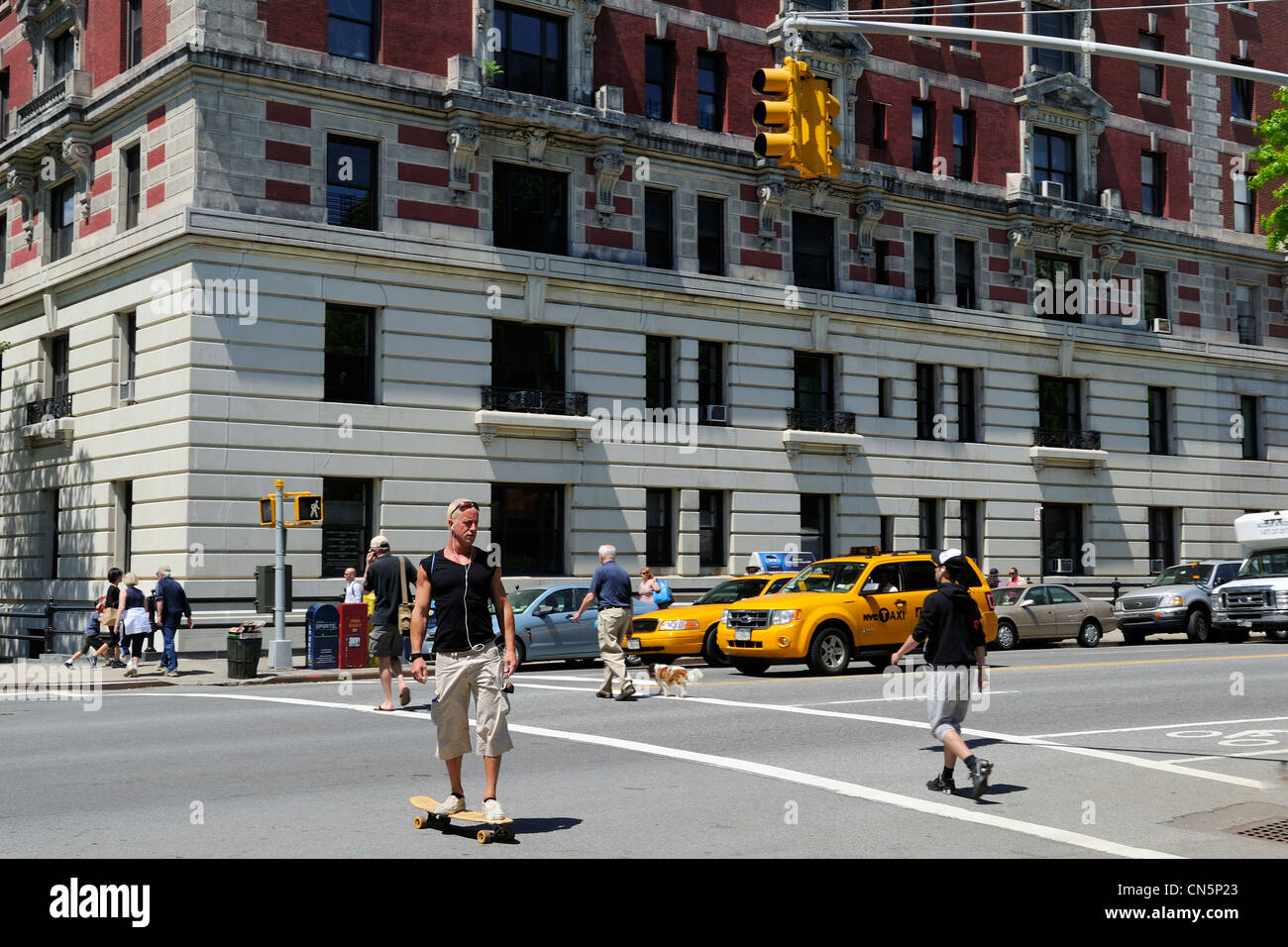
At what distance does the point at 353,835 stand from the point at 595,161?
25.1m

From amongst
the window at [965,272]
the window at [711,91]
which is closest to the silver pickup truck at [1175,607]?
the window at [965,272]

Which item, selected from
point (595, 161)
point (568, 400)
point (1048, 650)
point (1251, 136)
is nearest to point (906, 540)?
point (1048, 650)

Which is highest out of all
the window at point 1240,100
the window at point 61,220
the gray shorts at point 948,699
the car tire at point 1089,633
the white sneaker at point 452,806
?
the window at point 1240,100

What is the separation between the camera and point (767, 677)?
2123cm

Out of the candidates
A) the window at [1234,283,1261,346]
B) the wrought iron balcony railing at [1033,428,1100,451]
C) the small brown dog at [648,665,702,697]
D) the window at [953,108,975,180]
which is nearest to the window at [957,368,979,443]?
the wrought iron balcony railing at [1033,428,1100,451]

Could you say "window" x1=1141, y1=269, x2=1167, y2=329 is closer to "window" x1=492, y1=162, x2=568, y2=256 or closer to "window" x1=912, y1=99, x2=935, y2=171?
"window" x1=912, y1=99, x2=935, y2=171

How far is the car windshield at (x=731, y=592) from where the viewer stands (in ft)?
83.1

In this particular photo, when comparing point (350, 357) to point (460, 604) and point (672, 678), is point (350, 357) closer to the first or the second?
point (672, 678)

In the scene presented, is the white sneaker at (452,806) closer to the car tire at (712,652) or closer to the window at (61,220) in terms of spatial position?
the car tire at (712,652)

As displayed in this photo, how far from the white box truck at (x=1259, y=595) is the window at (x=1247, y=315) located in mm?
15016

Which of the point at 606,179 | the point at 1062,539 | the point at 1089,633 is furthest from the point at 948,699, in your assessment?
the point at 1062,539

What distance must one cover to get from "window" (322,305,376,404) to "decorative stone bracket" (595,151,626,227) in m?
6.28

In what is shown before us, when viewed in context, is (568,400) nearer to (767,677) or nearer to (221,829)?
(767,677)

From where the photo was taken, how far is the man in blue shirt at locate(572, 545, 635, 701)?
1769 centimetres
